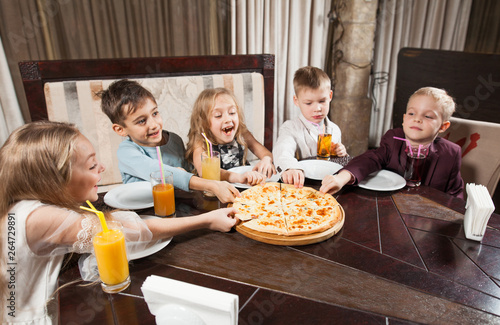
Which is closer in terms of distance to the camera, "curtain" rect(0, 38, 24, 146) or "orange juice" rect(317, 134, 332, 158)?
"orange juice" rect(317, 134, 332, 158)

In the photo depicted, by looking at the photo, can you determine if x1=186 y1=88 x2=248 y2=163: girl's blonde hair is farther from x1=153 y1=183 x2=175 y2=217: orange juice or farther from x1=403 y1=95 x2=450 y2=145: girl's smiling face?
x1=403 y1=95 x2=450 y2=145: girl's smiling face

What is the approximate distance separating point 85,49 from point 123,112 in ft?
4.81

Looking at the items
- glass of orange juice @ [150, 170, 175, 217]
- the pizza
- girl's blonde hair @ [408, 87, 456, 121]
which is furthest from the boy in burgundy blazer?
glass of orange juice @ [150, 170, 175, 217]

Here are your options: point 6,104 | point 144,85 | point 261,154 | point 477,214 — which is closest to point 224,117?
point 261,154

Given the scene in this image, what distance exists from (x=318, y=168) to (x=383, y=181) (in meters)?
0.31

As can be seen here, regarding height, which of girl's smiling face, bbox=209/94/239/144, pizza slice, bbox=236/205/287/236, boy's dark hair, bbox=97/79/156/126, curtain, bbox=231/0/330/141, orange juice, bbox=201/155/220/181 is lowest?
pizza slice, bbox=236/205/287/236

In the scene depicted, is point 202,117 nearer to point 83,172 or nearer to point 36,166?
point 83,172

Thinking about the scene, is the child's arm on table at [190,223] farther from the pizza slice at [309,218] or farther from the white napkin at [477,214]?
the white napkin at [477,214]

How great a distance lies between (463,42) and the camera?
4.10 m

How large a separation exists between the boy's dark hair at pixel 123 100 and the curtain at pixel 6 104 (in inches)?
47.8

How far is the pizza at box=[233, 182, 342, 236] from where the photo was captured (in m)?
1.05

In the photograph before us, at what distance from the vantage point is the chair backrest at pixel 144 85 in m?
1.87

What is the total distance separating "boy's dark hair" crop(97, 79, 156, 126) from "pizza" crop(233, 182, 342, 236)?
832mm

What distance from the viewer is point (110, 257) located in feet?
2.68
